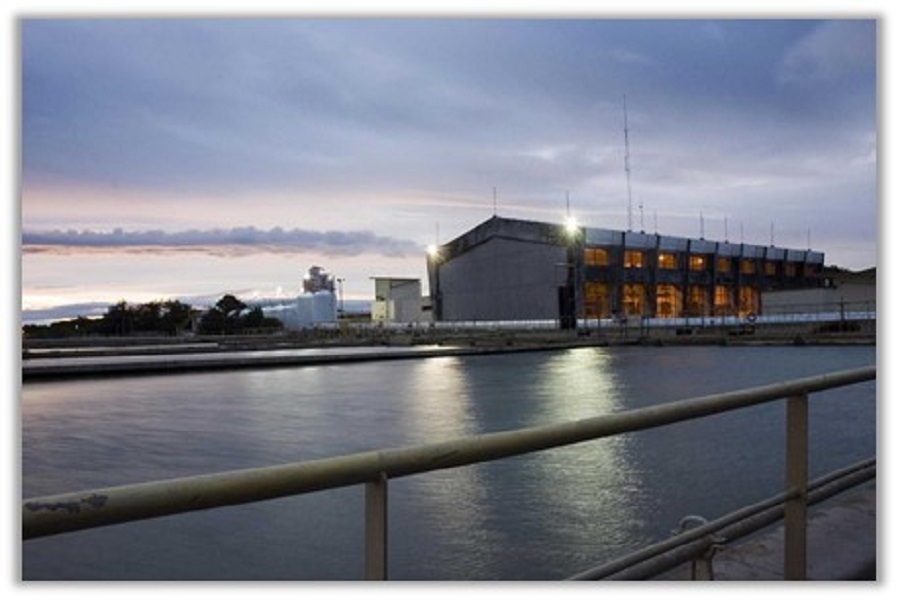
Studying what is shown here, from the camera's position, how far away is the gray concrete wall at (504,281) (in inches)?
2466

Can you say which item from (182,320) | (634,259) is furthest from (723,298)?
(182,320)

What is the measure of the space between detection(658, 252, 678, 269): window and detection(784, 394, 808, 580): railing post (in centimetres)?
6880

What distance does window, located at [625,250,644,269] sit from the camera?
67.7 metres

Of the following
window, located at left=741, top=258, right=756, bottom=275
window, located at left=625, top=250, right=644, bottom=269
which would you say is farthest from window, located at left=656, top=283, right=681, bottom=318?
window, located at left=741, top=258, right=756, bottom=275

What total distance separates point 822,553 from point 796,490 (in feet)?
1.46

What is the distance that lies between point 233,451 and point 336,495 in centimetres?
342

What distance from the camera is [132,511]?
1254 mm

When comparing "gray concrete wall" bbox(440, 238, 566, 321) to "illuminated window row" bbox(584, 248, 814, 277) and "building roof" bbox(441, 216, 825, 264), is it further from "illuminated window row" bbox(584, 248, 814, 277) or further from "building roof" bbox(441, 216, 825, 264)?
"illuminated window row" bbox(584, 248, 814, 277)

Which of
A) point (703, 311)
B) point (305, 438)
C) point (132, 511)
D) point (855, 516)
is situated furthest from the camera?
point (703, 311)

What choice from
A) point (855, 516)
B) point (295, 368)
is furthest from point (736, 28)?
point (295, 368)

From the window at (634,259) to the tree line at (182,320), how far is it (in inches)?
1466

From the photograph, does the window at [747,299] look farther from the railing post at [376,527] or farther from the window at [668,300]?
the railing post at [376,527]

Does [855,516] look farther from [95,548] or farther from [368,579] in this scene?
[95,548]

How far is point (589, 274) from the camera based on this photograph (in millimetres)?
63406
